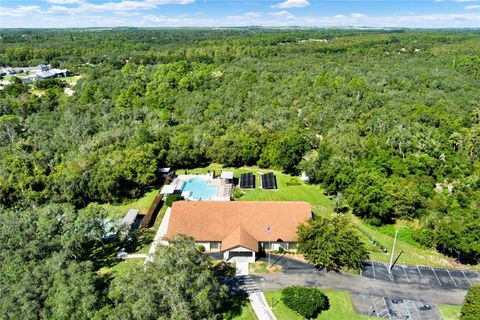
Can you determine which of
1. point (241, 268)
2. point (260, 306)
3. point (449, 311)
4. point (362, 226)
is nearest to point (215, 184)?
point (241, 268)

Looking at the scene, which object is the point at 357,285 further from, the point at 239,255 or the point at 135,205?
the point at 135,205

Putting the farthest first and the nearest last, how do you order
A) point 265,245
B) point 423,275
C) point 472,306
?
point 265,245
point 423,275
point 472,306

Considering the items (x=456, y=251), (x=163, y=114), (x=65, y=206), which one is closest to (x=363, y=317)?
(x=456, y=251)

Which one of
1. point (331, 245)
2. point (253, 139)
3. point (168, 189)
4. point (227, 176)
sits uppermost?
point (253, 139)

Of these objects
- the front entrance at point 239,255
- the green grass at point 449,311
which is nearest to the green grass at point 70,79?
the front entrance at point 239,255

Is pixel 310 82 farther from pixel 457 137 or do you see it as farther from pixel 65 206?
pixel 65 206

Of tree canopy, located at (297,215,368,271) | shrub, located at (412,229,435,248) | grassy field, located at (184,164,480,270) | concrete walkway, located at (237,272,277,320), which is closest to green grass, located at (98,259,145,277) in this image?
concrete walkway, located at (237,272,277,320)

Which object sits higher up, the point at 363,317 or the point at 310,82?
the point at 310,82
